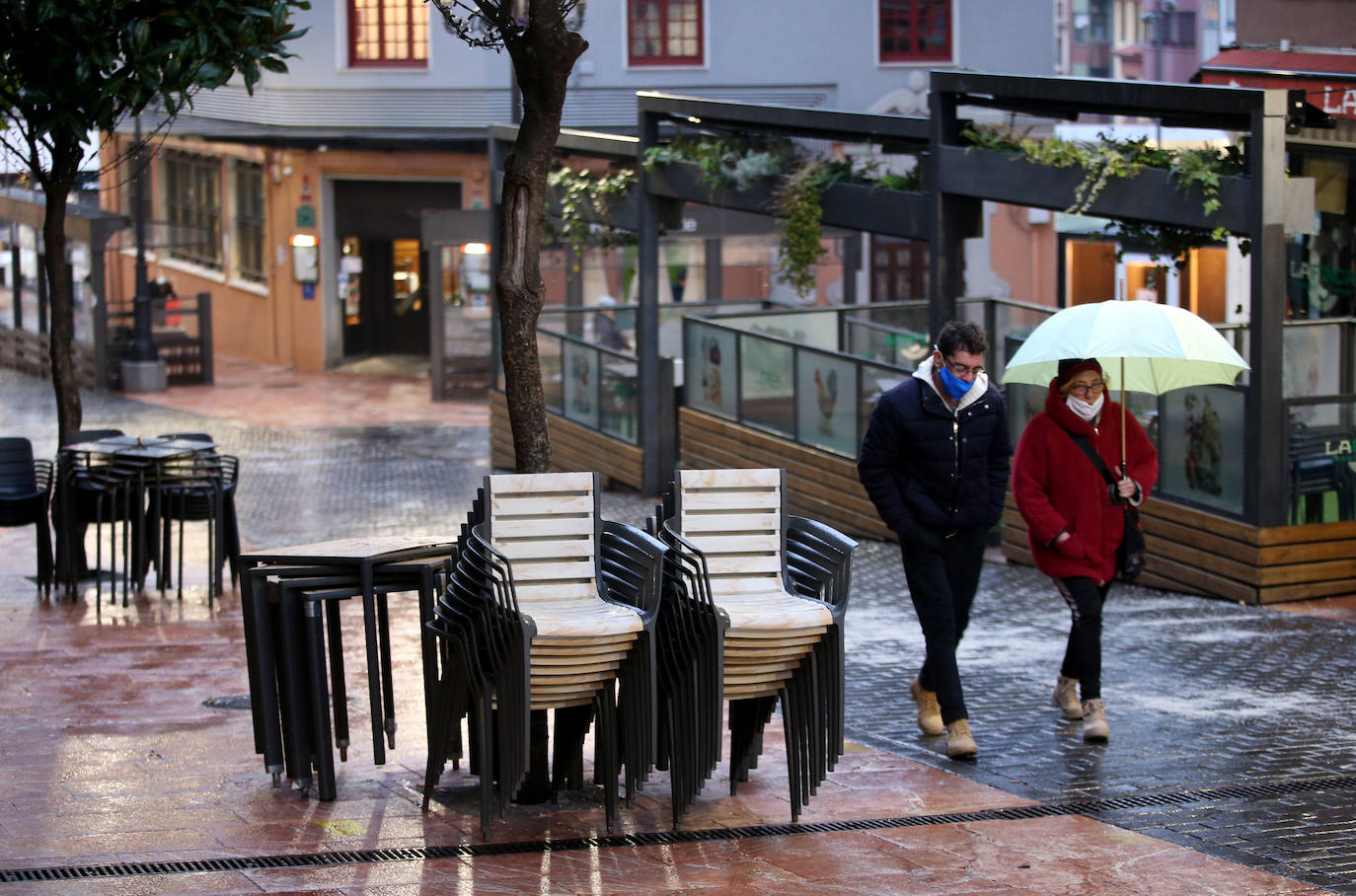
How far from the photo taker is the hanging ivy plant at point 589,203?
1797cm

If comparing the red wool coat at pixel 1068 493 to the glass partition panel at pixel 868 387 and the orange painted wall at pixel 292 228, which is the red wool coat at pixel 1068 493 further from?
the orange painted wall at pixel 292 228

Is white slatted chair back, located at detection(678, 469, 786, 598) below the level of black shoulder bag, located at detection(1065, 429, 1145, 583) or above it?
above

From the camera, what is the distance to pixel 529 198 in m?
7.05

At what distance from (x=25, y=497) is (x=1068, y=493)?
23.5 ft

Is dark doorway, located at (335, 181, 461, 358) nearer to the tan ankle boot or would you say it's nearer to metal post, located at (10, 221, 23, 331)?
metal post, located at (10, 221, 23, 331)

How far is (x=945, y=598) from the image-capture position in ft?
25.0

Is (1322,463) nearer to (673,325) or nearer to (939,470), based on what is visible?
(939,470)

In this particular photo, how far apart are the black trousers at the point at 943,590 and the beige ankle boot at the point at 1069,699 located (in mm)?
706

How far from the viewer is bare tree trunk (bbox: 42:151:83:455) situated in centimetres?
1205

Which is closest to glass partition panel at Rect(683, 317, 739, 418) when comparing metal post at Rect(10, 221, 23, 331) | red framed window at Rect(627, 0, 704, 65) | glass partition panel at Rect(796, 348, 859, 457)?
glass partition panel at Rect(796, 348, 859, 457)

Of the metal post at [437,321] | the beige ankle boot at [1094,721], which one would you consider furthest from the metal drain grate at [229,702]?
the metal post at [437,321]

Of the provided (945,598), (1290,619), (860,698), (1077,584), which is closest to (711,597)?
(945,598)

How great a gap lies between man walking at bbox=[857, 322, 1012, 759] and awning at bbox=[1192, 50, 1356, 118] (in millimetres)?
7167

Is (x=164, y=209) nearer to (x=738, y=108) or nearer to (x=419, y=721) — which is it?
(x=738, y=108)
